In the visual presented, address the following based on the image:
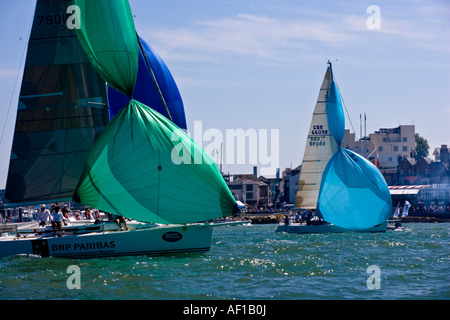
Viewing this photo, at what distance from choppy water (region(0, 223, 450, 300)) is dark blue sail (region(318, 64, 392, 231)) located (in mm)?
10794

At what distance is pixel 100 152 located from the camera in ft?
72.6

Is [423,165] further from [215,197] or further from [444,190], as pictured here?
[215,197]

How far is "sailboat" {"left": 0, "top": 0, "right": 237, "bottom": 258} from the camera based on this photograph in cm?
2189

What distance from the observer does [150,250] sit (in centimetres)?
2353

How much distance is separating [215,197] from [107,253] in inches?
177

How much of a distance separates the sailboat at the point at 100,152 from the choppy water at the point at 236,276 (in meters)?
0.80

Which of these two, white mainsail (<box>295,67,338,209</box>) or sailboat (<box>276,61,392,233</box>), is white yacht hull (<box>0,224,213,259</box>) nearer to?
sailboat (<box>276,61,392,233</box>)

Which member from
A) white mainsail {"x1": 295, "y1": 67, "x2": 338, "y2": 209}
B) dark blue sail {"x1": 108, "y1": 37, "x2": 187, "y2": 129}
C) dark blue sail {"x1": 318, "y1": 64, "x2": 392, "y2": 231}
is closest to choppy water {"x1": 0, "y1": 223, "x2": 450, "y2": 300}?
dark blue sail {"x1": 108, "y1": 37, "x2": 187, "y2": 129}

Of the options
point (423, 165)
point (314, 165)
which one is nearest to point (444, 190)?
point (423, 165)

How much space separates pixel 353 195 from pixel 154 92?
536 inches

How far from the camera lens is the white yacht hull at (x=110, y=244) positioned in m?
23.4
